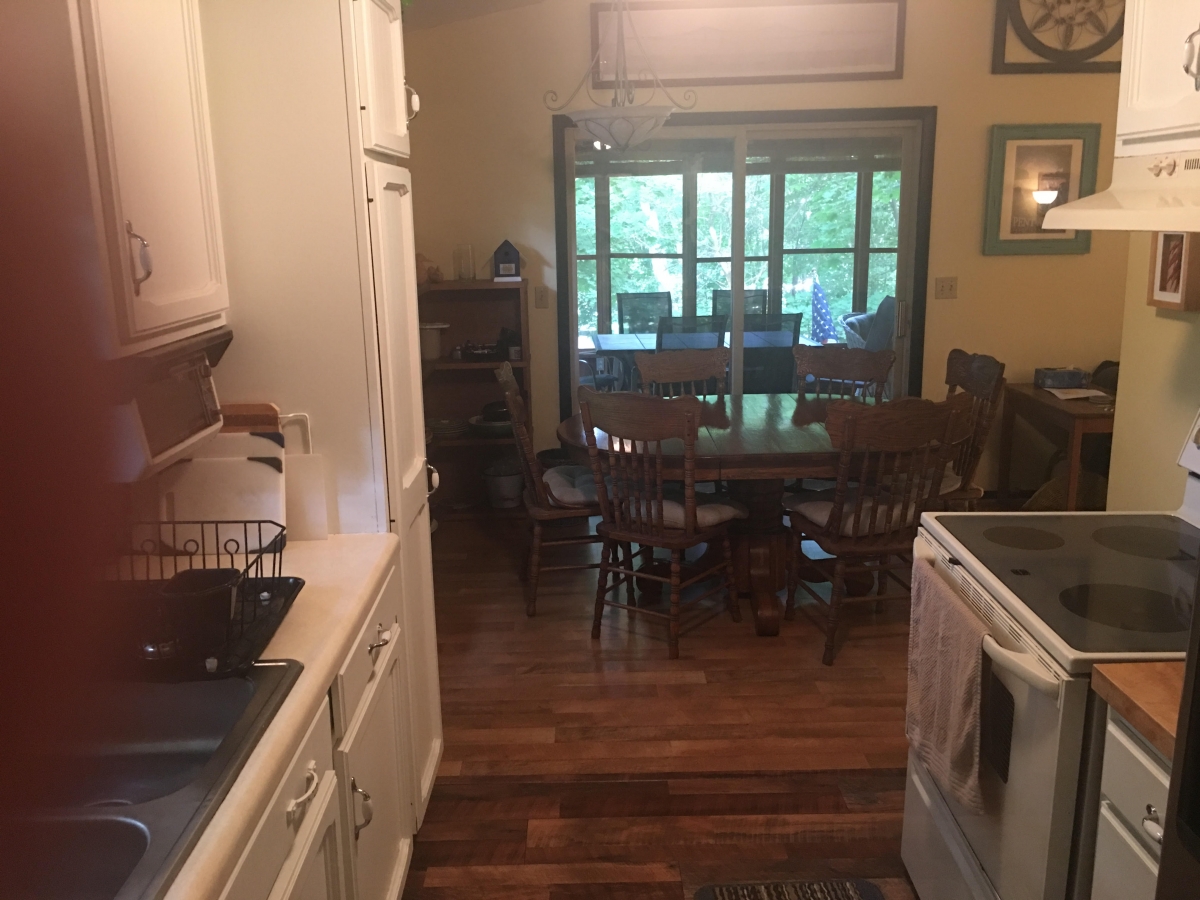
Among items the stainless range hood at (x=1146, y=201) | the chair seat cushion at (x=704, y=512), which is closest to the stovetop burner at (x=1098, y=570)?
the stainless range hood at (x=1146, y=201)

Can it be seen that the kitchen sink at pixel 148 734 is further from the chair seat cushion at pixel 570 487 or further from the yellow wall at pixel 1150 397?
the chair seat cushion at pixel 570 487

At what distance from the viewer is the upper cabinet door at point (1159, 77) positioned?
1511 mm

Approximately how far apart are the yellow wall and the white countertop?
1.71 meters

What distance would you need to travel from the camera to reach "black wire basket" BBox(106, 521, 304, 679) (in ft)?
4.42

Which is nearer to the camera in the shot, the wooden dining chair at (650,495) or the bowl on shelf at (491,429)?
the wooden dining chair at (650,495)

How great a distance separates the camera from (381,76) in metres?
1.98

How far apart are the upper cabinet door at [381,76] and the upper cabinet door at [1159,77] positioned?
4.65 feet

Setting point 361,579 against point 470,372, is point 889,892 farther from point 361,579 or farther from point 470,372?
point 470,372

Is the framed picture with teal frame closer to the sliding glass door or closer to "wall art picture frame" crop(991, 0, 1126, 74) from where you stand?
Answer: "wall art picture frame" crop(991, 0, 1126, 74)

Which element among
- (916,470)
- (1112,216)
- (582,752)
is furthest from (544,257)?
(1112,216)

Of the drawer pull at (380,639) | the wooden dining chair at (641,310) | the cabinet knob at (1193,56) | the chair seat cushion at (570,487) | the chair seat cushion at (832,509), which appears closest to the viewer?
the cabinet knob at (1193,56)

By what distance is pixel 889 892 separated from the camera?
2111mm

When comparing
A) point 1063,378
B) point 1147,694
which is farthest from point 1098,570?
point 1063,378

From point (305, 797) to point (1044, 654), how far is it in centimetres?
111
